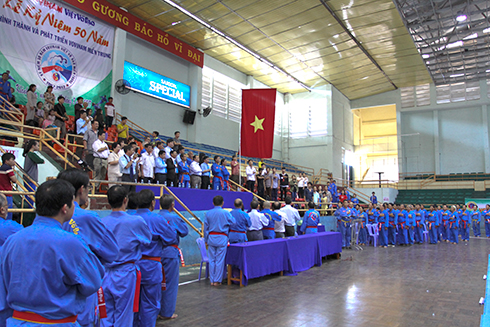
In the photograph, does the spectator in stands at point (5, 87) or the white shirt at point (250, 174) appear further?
the white shirt at point (250, 174)

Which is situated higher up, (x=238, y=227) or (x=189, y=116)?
(x=189, y=116)

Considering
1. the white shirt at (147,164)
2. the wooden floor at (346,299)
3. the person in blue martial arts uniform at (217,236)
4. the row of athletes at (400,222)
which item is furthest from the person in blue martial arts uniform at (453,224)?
the white shirt at (147,164)

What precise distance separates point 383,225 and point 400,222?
44.7 inches

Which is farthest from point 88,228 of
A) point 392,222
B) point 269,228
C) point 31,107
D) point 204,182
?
point 392,222

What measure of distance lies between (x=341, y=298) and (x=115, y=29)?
14438 mm

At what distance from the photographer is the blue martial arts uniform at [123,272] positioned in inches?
128

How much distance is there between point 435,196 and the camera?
2389 cm

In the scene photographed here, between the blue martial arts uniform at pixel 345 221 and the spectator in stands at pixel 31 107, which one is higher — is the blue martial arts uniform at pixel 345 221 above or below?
below

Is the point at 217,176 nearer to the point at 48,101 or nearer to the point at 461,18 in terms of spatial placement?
the point at 48,101

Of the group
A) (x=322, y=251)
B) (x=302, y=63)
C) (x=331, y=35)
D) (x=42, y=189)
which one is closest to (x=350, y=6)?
(x=331, y=35)

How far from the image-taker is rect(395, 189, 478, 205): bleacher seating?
22.8m

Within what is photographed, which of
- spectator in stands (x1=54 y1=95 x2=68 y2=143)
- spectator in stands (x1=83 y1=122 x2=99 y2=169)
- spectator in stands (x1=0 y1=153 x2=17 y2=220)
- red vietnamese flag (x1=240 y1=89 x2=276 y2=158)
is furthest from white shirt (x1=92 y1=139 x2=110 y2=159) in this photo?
red vietnamese flag (x1=240 y1=89 x2=276 y2=158)

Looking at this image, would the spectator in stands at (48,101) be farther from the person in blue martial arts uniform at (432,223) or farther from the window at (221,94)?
the person in blue martial arts uniform at (432,223)

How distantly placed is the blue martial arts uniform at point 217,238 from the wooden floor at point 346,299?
0.33 m
